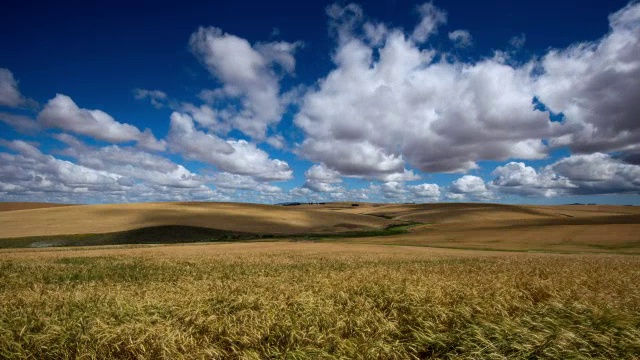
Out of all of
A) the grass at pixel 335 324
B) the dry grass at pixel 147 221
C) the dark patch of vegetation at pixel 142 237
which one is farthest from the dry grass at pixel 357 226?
the grass at pixel 335 324

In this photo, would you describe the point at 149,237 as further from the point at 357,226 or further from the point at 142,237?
the point at 357,226

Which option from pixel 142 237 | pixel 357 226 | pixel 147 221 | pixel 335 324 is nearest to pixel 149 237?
pixel 142 237

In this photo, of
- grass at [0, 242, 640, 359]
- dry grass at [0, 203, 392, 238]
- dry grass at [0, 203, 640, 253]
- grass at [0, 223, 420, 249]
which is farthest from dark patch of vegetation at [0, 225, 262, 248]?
grass at [0, 242, 640, 359]

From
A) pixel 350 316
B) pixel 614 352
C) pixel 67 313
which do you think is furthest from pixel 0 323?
pixel 614 352

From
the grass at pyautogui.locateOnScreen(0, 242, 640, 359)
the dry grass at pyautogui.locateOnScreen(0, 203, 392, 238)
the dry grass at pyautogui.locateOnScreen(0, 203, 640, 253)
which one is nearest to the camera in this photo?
the grass at pyautogui.locateOnScreen(0, 242, 640, 359)

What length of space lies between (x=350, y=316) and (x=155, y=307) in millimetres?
5042

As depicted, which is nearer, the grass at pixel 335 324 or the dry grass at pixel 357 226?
the grass at pixel 335 324

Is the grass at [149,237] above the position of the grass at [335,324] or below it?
below

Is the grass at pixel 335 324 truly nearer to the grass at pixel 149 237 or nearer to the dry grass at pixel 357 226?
the dry grass at pixel 357 226

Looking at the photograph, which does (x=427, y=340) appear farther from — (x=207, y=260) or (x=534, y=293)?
(x=207, y=260)

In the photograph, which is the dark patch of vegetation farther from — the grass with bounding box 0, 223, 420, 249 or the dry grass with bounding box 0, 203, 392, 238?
the dry grass with bounding box 0, 203, 392, 238

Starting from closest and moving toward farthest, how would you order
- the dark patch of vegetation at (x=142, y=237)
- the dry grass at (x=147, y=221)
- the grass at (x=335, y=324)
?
the grass at (x=335, y=324), the dark patch of vegetation at (x=142, y=237), the dry grass at (x=147, y=221)

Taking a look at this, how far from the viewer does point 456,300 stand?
941 cm

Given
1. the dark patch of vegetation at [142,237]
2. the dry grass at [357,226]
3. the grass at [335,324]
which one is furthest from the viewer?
the dark patch of vegetation at [142,237]
